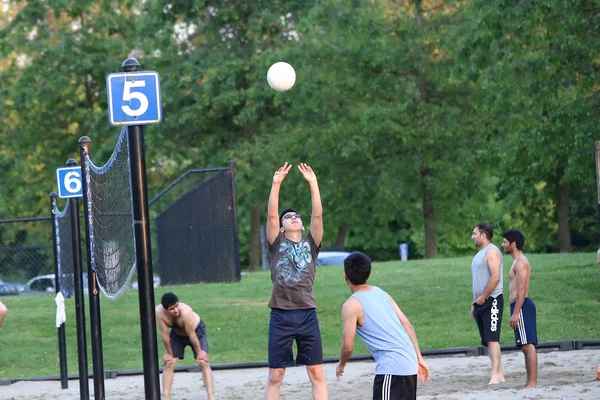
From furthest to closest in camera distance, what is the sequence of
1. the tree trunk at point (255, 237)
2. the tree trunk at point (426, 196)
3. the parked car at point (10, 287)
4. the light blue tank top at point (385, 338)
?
1. the tree trunk at point (255, 237)
2. the tree trunk at point (426, 196)
3. the parked car at point (10, 287)
4. the light blue tank top at point (385, 338)

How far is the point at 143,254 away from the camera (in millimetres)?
6781

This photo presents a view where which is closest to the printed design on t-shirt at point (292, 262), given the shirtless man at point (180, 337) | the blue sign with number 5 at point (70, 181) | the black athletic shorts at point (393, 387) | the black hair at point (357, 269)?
the black hair at point (357, 269)

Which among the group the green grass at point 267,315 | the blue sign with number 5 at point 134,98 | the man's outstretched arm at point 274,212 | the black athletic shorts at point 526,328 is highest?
the blue sign with number 5 at point 134,98

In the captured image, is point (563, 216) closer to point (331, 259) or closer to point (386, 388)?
→ point (331, 259)

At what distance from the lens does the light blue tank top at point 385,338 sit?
657 centimetres

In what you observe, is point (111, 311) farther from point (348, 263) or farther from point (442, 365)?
point (348, 263)

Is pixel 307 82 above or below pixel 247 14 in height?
below

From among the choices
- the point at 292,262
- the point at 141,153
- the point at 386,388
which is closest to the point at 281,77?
the point at 292,262

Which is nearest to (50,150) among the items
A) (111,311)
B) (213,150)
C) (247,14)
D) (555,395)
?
(213,150)

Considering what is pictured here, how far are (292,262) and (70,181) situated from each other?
403cm

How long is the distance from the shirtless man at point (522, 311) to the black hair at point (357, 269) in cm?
392

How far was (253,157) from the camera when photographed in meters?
30.9

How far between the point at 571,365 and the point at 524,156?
36.6 feet

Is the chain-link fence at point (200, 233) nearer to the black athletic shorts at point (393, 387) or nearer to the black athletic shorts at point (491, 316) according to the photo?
the black athletic shorts at point (491, 316)
